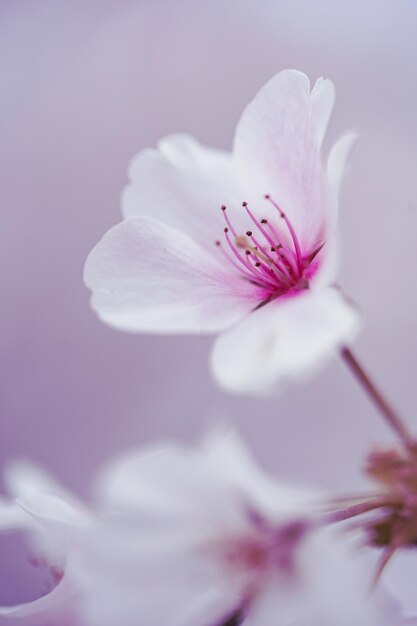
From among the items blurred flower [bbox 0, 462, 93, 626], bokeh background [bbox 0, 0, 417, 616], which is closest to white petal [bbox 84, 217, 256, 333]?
blurred flower [bbox 0, 462, 93, 626]

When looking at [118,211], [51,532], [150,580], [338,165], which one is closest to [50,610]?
[51,532]

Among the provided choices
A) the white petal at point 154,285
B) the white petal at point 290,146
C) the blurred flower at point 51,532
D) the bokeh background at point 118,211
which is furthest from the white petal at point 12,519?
the bokeh background at point 118,211

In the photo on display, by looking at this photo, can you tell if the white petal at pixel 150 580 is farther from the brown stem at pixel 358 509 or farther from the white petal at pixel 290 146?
the white petal at pixel 290 146

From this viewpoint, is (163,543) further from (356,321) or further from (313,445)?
(313,445)

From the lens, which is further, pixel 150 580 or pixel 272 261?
pixel 272 261

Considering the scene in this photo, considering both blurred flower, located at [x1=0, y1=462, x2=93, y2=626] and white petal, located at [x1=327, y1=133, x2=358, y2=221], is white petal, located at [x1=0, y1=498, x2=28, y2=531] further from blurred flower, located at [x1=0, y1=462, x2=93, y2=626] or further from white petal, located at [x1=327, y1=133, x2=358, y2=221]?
white petal, located at [x1=327, y1=133, x2=358, y2=221]

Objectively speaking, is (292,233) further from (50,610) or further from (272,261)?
(50,610)
